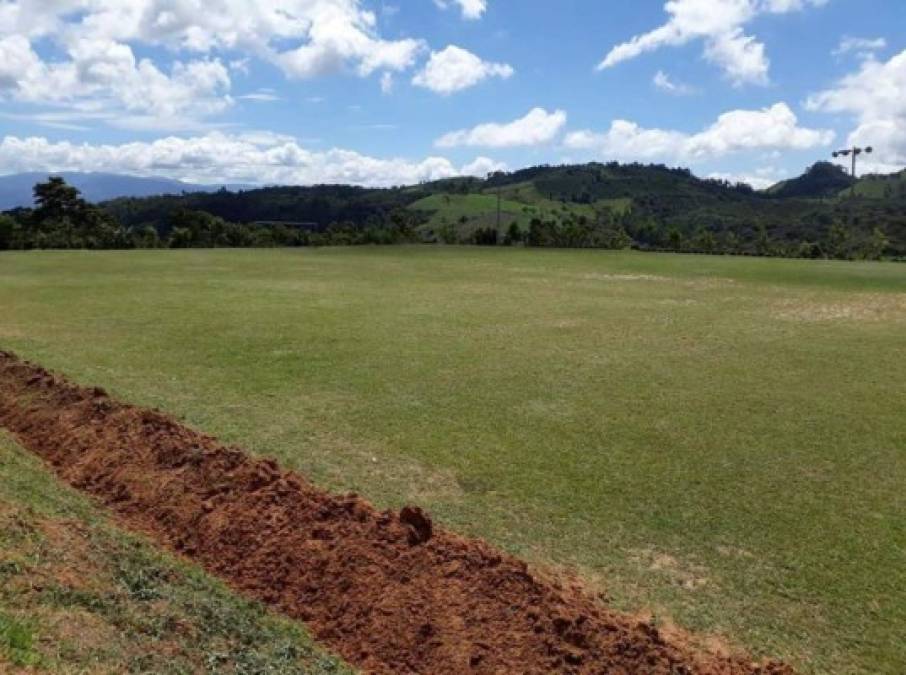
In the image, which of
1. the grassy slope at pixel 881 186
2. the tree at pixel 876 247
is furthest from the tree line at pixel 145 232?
the grassy slope at pixel 881 186

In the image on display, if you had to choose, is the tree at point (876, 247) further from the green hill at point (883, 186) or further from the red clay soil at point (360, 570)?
the green hill at point (883, 186)

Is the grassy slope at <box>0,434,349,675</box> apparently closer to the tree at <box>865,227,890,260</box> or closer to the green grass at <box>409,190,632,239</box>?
the tree at <box>865,227,890,260</box>

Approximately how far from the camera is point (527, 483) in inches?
356

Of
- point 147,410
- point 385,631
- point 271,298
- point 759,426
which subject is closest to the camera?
point 385,631

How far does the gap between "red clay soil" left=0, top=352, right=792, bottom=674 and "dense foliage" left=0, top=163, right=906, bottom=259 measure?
5486 cm

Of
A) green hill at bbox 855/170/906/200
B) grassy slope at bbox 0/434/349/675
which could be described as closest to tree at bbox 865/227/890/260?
grassy slope at bbox 0/434/349/675

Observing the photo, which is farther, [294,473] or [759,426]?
[759,426]

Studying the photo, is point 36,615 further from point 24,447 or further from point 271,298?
point 271,298

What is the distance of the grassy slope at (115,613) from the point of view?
4.73m

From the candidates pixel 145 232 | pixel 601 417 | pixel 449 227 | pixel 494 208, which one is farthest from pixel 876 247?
pixel 494 208

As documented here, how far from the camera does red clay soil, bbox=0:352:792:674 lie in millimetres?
5676

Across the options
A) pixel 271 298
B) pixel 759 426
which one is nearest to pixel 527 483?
pixel 759 426

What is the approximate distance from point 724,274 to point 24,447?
114 feet

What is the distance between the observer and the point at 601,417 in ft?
38.8
